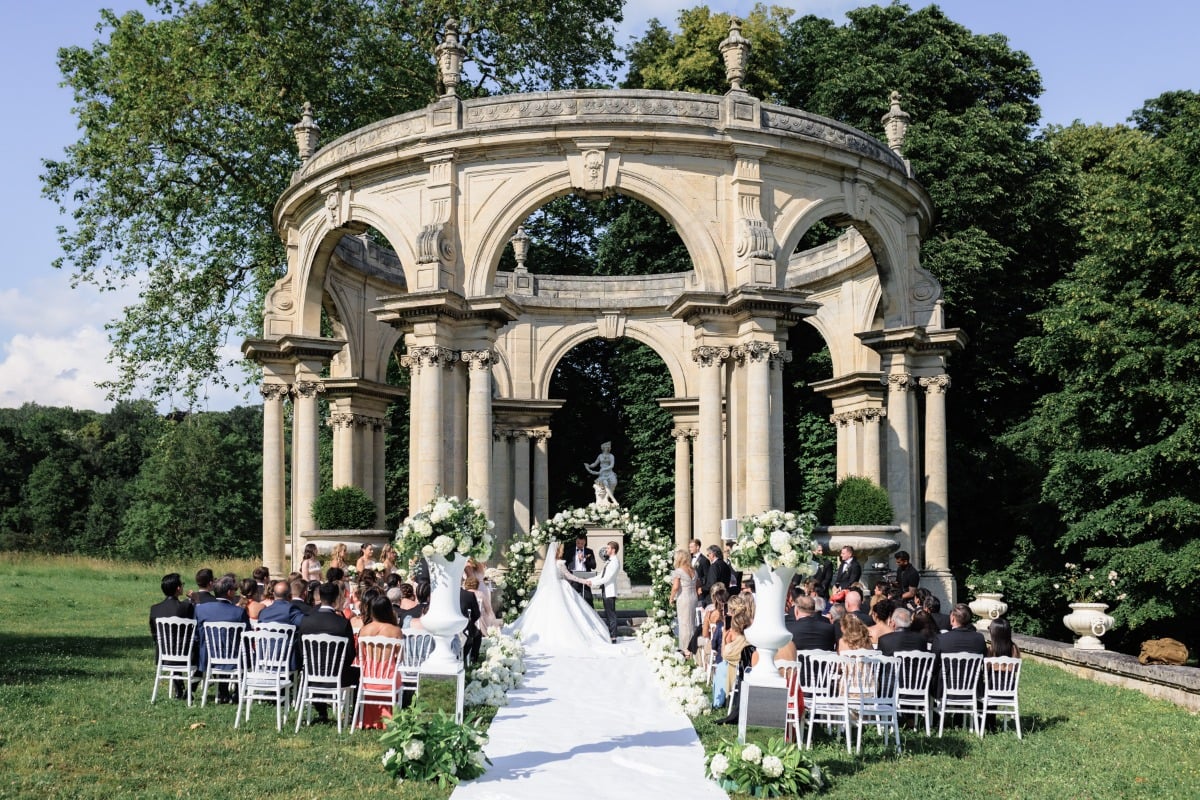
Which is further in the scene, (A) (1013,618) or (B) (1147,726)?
(A) (1013,618)

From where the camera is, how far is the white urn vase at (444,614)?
1105 centimetres

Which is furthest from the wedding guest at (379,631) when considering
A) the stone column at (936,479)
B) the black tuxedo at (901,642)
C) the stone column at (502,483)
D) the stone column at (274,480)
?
the stone column at (502,483)

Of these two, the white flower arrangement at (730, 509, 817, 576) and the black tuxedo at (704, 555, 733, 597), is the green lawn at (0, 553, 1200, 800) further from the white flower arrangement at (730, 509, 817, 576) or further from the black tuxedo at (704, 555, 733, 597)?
the black tuxedo at (704, 555, 733, 597)

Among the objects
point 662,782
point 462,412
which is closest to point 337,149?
point 462,412

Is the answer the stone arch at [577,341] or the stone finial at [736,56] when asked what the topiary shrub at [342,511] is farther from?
the stone finial at [736,56]

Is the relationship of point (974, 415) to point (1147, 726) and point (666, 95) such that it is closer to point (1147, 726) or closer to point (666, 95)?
point (666, 95)

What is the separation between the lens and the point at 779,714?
9.99 metres

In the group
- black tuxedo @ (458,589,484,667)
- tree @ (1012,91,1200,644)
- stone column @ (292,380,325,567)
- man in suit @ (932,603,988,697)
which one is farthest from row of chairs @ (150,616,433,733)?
tree @ (1012,91,1200,644)

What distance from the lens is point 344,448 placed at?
2612 cm

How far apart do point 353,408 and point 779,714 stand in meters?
17.9

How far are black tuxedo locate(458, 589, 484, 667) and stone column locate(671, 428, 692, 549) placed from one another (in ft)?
51.3

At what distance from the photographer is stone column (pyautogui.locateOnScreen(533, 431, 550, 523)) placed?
3117cm

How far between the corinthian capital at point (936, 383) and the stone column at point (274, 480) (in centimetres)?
1301

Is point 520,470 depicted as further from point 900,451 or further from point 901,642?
point 901,642
